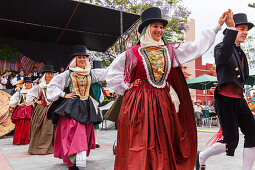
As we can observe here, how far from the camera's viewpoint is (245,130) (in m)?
2.94

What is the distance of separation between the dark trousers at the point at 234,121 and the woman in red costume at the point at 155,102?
440 mm

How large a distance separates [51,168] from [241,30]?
360 centimetres

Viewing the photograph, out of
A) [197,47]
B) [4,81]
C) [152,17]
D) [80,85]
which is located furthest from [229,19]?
[4,81]

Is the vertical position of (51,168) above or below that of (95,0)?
below

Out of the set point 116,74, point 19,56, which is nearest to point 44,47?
point 19,56

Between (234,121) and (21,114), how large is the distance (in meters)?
6.98

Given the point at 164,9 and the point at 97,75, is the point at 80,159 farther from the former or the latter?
the point at 164,9

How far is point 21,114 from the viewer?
8008mm

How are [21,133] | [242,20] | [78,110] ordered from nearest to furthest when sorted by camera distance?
[242,20]
[78,110]
[21,133]

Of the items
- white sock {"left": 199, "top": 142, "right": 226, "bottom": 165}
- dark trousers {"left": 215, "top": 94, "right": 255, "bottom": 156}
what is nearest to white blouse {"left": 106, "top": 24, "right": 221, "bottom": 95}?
dark trousers {"left": 215, "top": 94, "right": 255, "bottom": 156}

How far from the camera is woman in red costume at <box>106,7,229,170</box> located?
2.49 meters

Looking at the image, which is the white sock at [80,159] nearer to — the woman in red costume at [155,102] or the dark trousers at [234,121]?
the woman in red costume at [155,102]

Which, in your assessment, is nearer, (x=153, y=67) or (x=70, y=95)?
(x=153, y=67)

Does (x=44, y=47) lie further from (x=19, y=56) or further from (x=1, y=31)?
(x=1, y=31)
